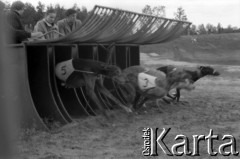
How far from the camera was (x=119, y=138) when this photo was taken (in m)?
4.98

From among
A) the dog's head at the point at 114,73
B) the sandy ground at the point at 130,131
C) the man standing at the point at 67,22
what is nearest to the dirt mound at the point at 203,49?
the sandy ground at the point at 130,131

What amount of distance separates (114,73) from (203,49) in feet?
58.7

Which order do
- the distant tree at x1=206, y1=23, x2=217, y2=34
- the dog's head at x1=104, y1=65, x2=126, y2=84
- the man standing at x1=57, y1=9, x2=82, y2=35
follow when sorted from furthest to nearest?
1. the distant tree at x1=206, y1=23, x2=217, y2=34
2. the man standing at x1=57, y1=9, x2=82, y2=35
3. the dog's head at x1=104, y1=65, x2=126, y2=84

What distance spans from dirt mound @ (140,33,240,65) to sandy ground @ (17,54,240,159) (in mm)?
12924

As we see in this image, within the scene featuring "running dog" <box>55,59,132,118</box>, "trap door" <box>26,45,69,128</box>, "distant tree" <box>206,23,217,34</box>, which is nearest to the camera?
"trap door" <box>26,45,69,128</box>

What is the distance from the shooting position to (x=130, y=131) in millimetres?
5438

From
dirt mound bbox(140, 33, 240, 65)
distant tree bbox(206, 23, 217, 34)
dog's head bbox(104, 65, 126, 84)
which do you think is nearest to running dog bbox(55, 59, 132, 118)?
dog's head bbox(104, 65, 126, 84)

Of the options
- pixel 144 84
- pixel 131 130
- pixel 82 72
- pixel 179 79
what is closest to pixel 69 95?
pixel 82 72

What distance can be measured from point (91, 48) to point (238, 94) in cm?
400

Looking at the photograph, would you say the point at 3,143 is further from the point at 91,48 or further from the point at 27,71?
the point at 91,48

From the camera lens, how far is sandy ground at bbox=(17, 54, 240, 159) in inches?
166

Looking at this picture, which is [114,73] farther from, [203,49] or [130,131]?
[203,49]

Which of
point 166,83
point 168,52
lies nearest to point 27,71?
point 166,83

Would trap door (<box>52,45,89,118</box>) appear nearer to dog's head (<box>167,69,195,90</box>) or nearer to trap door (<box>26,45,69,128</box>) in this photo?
trap door (<box>26,45,69,128</box>)
